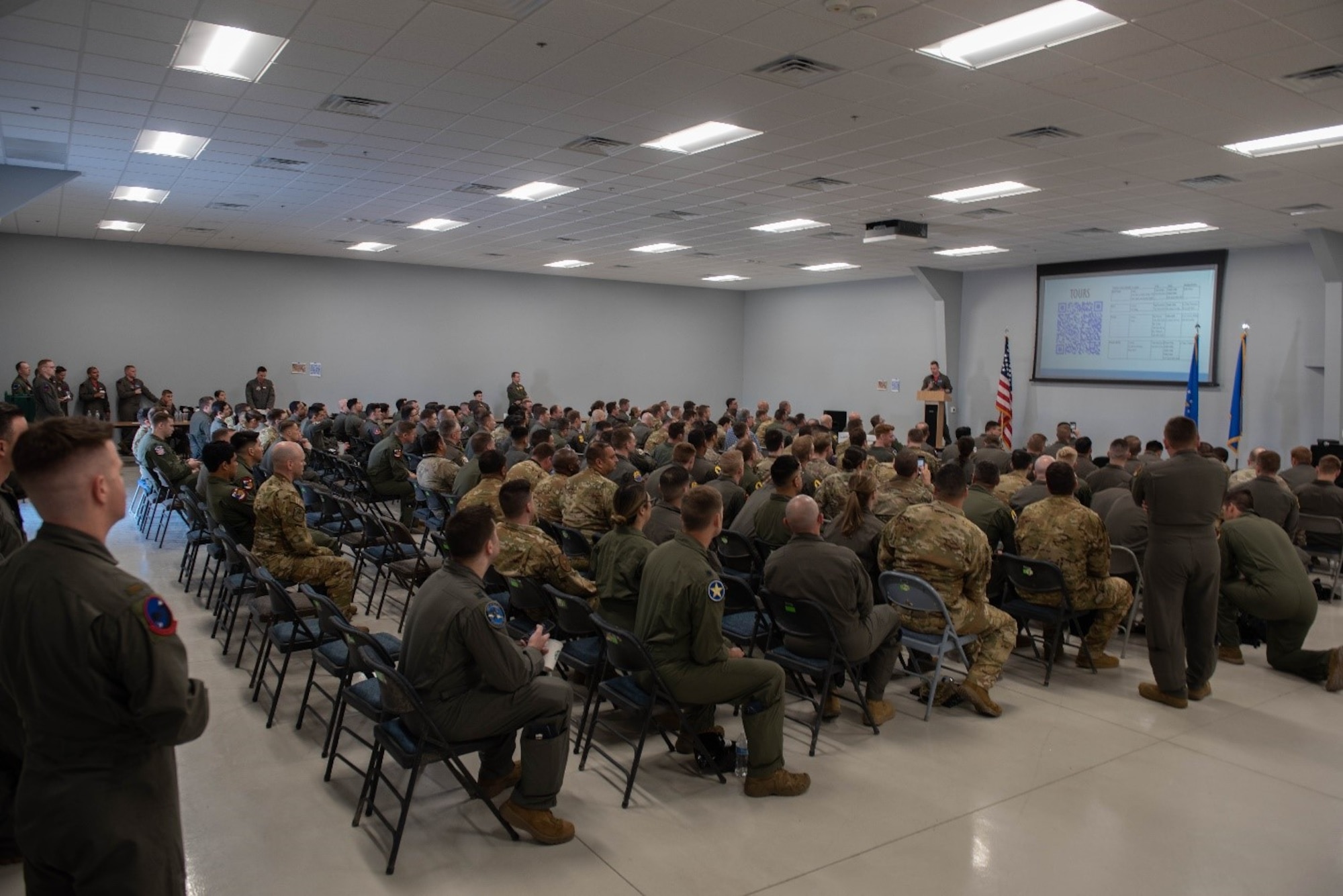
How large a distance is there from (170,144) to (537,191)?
12.7ft

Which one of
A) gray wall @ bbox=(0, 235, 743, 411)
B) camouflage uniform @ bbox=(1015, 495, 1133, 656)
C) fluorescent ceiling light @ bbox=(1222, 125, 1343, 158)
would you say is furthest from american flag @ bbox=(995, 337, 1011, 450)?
camouflage uniform @ bbox=(1015, 495, 1133, 656)

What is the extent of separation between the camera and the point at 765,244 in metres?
14.5

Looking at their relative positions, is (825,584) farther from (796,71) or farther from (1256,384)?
(1256,384)

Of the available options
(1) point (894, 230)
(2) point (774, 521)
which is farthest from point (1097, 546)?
(1) point (894, 230)

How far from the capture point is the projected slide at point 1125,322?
14070mm

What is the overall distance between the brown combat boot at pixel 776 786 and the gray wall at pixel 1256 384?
12625 mm

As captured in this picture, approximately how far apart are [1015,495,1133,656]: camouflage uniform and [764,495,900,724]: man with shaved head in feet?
5.08

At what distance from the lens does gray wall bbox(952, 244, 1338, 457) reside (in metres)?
13.0

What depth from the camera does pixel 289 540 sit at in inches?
213

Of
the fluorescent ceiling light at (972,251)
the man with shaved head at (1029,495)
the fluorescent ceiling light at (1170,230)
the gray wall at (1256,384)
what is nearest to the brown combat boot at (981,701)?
the man with shaved head at (1029,495)

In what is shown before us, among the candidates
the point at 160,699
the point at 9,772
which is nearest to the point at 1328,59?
the point at 160,699

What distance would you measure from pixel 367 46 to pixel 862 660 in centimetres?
492

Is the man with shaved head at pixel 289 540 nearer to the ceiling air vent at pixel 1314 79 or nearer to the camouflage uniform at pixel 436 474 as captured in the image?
the camouflage uniform at pixel 436 474

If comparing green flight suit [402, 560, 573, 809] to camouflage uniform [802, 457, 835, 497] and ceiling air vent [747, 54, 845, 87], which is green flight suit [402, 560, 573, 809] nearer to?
camouflage uniform [802, 457, 835, 497]
